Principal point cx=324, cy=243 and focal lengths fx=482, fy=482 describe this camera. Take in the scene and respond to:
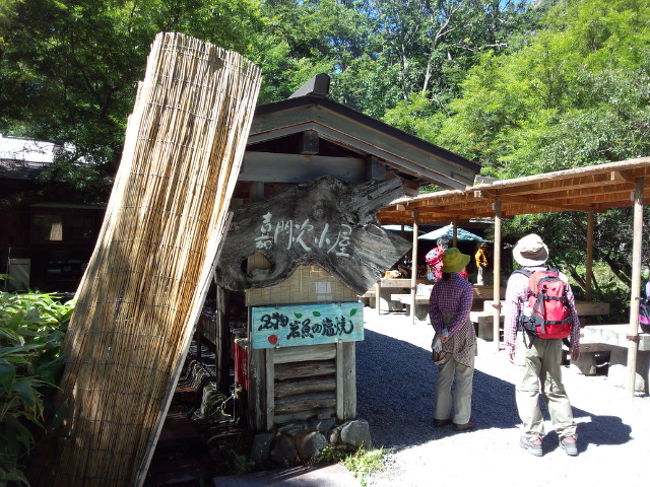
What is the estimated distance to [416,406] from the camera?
5480mm

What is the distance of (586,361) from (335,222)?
5.00 m

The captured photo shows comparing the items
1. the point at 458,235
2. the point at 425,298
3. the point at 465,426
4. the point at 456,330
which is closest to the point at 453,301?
the point at 456,330

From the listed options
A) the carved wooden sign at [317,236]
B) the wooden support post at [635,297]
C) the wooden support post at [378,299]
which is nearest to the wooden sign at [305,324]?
the carved wooden sign at [317,236]

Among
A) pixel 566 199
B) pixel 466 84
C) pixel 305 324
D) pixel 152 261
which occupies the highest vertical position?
pixel 466 84

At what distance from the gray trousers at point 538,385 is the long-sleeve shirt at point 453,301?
0.55 metres

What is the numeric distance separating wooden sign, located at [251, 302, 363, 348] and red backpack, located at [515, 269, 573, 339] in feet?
4.73

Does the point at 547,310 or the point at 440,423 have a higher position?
the point at 547,310

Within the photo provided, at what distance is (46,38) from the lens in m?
9.12

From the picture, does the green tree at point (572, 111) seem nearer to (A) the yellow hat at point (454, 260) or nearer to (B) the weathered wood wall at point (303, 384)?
(A) the yellow hat at point (454, 260)

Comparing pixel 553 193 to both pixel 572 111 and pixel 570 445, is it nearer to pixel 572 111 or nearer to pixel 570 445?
pixel 570 445

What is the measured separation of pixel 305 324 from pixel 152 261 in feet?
4.89

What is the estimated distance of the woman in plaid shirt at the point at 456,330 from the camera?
4582 mm

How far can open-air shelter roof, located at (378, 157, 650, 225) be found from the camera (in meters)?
6.14

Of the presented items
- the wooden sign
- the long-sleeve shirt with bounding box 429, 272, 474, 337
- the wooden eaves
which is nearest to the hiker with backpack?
the long-sleeve shirt with bounding box 429, 272, 474, 337
